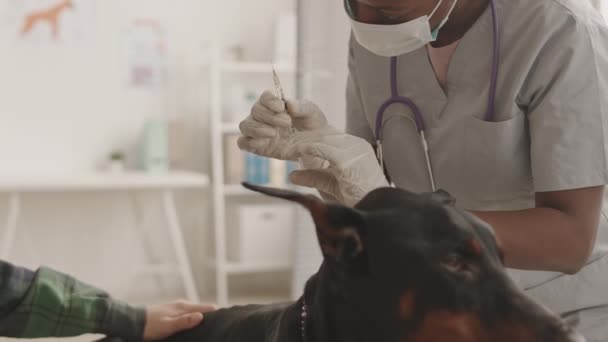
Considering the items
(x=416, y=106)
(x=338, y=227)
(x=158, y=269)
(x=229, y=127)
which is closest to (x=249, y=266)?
(x=158, y=269)

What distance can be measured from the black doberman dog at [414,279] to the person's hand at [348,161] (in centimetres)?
17

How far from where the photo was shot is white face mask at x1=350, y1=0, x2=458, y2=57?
1.28 metres

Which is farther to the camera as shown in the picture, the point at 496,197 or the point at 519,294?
the point at 496,197

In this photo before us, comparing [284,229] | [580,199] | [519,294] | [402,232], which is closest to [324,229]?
[402,232]

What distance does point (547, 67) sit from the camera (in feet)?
4.05

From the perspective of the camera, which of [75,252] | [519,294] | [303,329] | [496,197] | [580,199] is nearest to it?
[519,294]

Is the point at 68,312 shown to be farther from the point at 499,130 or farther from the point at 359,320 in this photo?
the point at 499,130

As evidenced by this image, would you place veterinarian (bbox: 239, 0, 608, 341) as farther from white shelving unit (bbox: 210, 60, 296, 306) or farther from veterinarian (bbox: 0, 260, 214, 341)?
white shelving unit (bbox: 210, 60, 296, 306)

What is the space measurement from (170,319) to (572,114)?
79 centimetres

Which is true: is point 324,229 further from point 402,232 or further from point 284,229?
point 284,229

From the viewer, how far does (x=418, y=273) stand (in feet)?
3.12

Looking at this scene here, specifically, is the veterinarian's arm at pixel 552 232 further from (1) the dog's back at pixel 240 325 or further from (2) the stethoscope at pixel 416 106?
(1) the dog's back at pixel 240 325

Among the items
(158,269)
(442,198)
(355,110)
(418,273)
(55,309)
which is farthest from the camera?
(158,269)

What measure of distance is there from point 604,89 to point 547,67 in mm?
92
